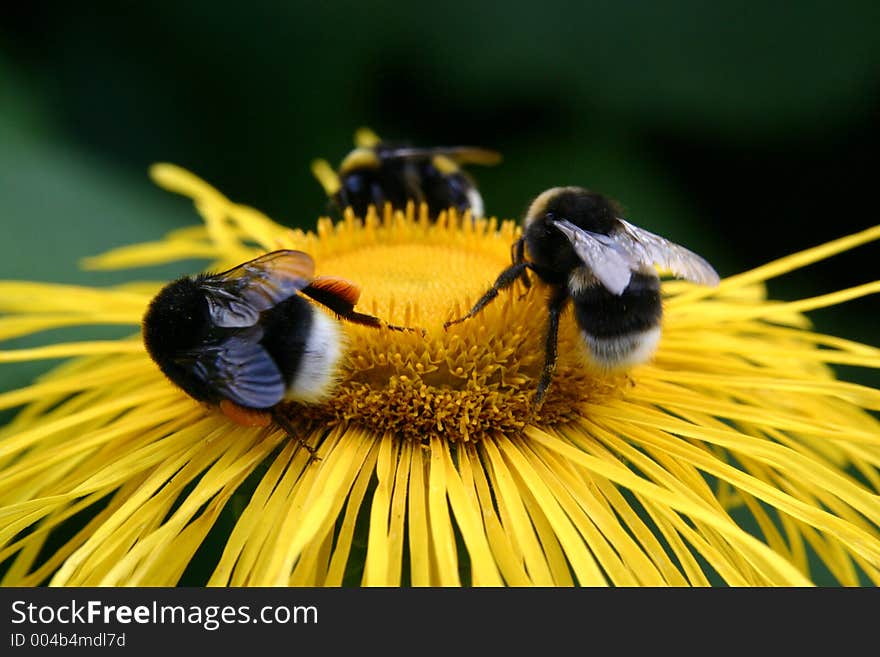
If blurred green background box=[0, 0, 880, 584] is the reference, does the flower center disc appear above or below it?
below

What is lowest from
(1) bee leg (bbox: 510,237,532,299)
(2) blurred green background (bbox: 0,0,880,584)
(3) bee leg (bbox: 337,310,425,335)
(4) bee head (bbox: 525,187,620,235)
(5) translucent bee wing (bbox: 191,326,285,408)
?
(5) translucent bee wing (bbox: 191,326,285,408)

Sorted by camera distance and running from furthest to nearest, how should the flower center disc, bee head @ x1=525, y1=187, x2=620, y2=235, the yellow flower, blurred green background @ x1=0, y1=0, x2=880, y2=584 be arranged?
blurred green background @ x1=0, y1=0, x2=880, y2=584, bee head @ x1=525, y1=187, x2=620, y2=235, the flower center disc, the yellow flower

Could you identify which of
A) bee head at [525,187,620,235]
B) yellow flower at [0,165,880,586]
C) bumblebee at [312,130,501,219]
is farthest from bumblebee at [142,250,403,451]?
bumblebee at [312,130,501,219]

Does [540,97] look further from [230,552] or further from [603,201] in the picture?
[230,552]

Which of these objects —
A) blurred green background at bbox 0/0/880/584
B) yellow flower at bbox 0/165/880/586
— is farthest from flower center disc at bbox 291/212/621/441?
blurred green background at bbox 0/0/880/584

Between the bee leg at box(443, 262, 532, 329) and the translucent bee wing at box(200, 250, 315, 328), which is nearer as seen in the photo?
the translucent bee wing at box(200, 250, 315, 328)

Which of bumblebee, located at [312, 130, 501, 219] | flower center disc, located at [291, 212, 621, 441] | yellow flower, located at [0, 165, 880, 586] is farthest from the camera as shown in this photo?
bumblebee, located at [312, 130, 501, 219]

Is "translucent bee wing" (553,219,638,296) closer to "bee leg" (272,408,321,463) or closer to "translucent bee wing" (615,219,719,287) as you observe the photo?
"translucent bee wing" (615,219,719,287)
